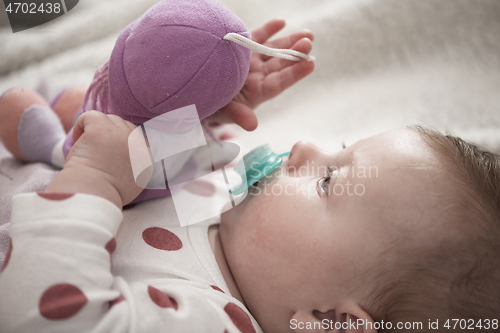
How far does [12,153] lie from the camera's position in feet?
2.88

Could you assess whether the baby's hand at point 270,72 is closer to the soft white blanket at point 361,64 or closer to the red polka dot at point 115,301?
the soft white blanket at point 361,64

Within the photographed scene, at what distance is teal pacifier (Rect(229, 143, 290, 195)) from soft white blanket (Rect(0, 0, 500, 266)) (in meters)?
0.35

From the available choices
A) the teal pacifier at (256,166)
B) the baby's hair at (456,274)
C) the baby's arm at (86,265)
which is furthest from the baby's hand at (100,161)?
the baby's hair at (456,274)

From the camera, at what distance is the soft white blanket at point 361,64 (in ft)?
3.59

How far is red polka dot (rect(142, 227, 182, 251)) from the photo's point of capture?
69 cm

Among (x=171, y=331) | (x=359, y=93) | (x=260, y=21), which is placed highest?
(x=260, y=21)

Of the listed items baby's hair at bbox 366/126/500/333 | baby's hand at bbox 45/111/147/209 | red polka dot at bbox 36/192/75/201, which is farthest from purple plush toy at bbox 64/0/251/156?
baby's hair at bbox 366/126/500/333

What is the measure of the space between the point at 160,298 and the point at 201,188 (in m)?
0.32

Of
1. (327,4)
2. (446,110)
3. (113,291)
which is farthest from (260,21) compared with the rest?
(113,291)

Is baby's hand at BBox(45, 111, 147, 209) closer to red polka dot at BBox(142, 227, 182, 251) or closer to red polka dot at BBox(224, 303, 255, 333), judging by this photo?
red polka dot at BBox(142, 227, 182, 251)

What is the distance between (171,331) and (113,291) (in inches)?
4.3

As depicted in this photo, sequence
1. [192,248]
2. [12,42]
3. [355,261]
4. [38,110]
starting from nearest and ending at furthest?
[355,261]
[192,248]
[38,110]
[12,42]

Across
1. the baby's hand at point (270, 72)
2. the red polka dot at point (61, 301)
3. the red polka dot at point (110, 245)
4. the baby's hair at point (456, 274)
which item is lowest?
the baby's hair at point (456, 274)

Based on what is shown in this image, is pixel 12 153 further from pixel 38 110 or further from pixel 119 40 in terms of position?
pixel 119 40
